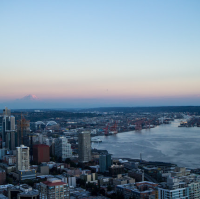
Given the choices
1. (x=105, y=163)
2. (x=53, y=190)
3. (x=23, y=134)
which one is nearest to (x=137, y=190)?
(x=53, y=190)

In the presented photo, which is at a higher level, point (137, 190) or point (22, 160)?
point (22, 160)

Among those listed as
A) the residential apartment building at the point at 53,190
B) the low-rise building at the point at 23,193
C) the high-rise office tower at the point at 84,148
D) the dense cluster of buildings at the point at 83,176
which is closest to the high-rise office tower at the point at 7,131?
the dense cluster of buildings at the point at 83,176

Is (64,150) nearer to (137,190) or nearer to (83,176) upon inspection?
(83,176)

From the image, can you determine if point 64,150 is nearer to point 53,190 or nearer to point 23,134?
point 23,134

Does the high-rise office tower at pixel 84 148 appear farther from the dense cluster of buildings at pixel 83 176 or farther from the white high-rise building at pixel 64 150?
the white high-rise building at pixel 64 150

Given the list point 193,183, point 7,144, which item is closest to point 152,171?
point 193,183

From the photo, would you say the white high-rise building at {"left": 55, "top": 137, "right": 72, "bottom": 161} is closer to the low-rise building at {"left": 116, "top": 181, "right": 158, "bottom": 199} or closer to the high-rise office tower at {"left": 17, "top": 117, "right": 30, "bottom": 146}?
the high-rise office tower at {"left": 17, "top": 117, "right": 30, "bottom": 146}

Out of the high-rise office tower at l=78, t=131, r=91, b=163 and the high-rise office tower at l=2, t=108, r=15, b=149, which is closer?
the high-rise office tower at l=78, t=131, r=91, b=163

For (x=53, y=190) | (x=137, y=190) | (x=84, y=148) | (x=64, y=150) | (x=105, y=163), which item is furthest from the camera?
(x=64, y=150)

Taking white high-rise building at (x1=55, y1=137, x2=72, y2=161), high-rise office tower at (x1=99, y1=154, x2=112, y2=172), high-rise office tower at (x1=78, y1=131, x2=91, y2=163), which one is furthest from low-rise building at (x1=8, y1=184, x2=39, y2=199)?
white high-rise building at (x1=55, y1=137, x2=72, y2=161)

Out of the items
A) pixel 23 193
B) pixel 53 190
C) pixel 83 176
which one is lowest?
pixel 83 176

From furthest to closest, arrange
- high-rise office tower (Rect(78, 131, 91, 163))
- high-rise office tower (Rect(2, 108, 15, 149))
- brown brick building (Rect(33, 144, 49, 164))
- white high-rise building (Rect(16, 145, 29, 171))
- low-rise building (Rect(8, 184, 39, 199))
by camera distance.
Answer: high-rise office tower (Rect(2, 108, 15, 149))
high-rise office tower (Rect(78, 131, 91, 163))
brown brick building (Rect(33, 144, 49, 164))
white high-rise building (Rect(16, 145, 29, 171))
low-rise building (Rect(8, 184, 39, 199))

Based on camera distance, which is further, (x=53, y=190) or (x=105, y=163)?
(x=105, y=163)

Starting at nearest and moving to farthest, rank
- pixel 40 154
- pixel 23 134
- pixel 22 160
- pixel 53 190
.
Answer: pixel 53 190 → pixel 22 160 → pixel 40 154 → pixel 23 134
